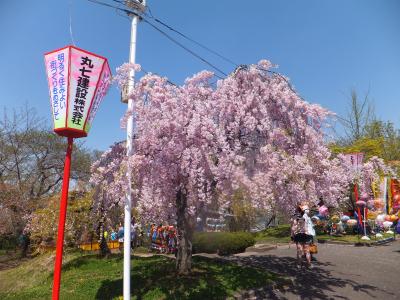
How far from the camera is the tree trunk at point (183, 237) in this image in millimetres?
9570

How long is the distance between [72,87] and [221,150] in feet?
12.2

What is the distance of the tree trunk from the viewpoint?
9570 millimetres

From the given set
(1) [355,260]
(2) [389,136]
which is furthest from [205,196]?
(2) [389,136]

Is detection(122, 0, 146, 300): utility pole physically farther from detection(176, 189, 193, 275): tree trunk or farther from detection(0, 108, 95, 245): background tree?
detection(0, 108, 95, 245): background tree

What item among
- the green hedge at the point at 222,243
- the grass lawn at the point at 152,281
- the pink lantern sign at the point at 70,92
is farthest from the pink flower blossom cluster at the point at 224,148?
the green hedge at the point at 222,243

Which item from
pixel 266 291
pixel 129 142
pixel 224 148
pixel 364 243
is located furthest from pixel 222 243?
pixel 129 142

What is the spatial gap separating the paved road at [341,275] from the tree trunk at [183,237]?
227 cm

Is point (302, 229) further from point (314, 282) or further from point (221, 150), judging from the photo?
point (221, 150)

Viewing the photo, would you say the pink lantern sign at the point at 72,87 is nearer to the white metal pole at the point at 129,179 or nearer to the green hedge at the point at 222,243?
the white metal pole at the point at 129,179

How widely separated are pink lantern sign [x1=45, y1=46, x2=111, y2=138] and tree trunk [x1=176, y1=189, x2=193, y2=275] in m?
3.64

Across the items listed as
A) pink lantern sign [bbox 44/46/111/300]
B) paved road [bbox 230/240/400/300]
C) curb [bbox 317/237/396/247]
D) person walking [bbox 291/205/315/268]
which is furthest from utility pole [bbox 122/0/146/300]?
curb [bbox 317/237/396/247]

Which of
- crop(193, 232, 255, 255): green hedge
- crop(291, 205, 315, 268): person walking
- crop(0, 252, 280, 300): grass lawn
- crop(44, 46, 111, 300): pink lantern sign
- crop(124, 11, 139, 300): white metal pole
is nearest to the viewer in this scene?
crop(44, 46, 111, 300): pink lantern sign

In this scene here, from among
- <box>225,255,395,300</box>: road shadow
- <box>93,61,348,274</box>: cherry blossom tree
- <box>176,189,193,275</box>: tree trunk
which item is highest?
<box>93,61,348,274</box>: cherry blossom tree

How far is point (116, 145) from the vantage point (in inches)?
387
